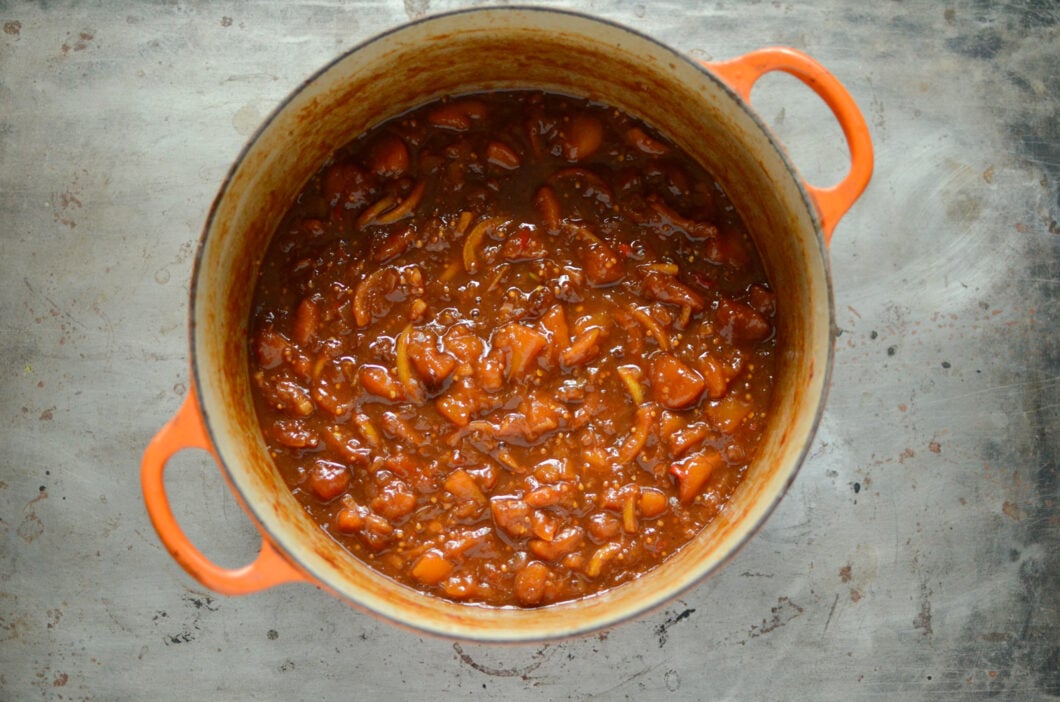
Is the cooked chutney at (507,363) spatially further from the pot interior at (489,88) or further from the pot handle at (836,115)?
the pot handle at (836,115)

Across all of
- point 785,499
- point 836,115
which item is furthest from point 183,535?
point 836,115

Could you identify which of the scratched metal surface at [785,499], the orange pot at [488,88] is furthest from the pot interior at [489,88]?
the scratched metal surface at [785,499]

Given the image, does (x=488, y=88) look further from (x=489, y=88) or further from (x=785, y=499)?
(x=785, y=499)

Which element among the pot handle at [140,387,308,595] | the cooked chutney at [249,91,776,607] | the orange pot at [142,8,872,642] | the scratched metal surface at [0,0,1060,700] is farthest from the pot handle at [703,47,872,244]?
the pot handle at [140,387,308,595]

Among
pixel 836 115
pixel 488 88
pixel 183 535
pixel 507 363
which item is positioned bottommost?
pixel 183 535

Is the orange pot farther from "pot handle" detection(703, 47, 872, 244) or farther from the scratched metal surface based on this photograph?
the scratched metal surface

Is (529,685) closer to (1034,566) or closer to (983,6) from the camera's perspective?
(1034,566)

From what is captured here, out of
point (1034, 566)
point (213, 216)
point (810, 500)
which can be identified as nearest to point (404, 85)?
point (213, 216)

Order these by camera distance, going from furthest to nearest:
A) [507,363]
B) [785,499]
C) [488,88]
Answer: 1. [785,499]
2. [488,88]
3. [507,363]
